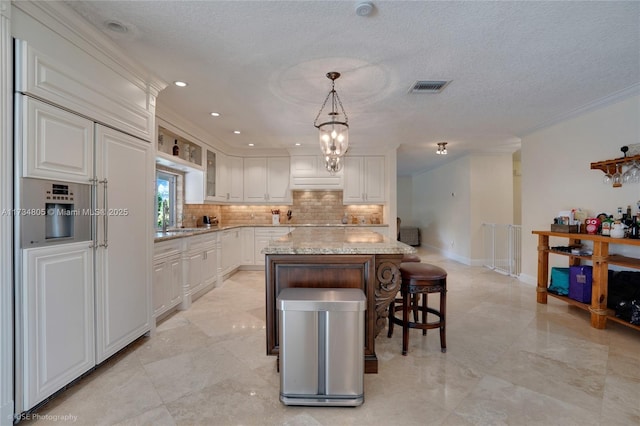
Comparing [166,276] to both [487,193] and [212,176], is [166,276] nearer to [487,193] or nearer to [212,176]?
[212,176]

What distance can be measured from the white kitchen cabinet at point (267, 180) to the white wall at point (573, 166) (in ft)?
13.8

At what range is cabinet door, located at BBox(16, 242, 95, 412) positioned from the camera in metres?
1.61

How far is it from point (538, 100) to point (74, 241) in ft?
15.0

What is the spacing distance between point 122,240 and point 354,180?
4171mm

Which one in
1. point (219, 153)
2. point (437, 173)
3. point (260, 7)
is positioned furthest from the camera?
point (437, 173)

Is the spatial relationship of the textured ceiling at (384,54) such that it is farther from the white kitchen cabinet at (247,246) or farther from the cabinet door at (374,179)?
the white kitchen cabinet at (247,246)

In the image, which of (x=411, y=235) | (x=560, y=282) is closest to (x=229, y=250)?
(x=560, y=282)

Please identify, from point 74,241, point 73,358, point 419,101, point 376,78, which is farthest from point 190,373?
point 419,101

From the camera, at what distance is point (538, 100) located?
3.31 m

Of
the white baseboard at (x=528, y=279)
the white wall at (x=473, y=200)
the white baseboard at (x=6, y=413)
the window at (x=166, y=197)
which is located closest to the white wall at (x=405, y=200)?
the white wall at (x=473, y=200)

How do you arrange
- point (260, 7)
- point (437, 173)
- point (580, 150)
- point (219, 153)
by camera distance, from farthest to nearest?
1. point (437, 173)
2. point (219, 153)
3. point (580, 150)
4. point (260, 7)

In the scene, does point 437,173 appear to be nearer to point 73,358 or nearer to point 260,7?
point 260,7

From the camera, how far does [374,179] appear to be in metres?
5.71

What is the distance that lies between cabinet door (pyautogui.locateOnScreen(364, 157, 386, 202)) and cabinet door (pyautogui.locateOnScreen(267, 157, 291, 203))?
5.26ft
